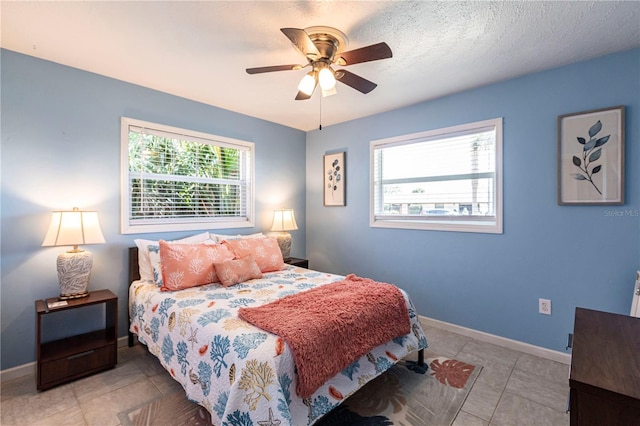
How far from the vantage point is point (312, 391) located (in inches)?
59.4

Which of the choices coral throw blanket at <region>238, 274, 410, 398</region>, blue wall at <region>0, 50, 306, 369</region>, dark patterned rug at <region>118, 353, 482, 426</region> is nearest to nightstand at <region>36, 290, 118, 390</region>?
blue wall at <region>0, 50, 306, 369</region>

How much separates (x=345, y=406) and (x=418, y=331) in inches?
32.7

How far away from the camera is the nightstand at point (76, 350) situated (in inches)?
81.7

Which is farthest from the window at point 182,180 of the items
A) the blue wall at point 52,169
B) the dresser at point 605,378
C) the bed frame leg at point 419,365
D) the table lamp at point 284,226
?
the dresser at point 605,378

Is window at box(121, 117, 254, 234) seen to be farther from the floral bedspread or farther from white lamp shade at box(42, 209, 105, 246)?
the floral bedspread

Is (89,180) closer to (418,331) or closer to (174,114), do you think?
(174,114)

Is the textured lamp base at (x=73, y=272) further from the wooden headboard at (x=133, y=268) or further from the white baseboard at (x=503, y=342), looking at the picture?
the white baseboard at (x=503, y=342)

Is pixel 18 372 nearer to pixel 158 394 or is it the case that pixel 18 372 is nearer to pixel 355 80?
pixel 158 394

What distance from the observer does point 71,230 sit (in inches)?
87.6

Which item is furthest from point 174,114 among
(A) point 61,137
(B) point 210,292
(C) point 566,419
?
(C) point 566,419

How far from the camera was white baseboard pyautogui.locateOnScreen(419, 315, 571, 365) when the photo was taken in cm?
247

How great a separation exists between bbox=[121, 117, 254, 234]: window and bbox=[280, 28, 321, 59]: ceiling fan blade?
1.93 meters

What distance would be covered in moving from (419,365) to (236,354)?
1.61 metres

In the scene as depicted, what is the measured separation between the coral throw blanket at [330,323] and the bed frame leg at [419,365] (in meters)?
0.35
